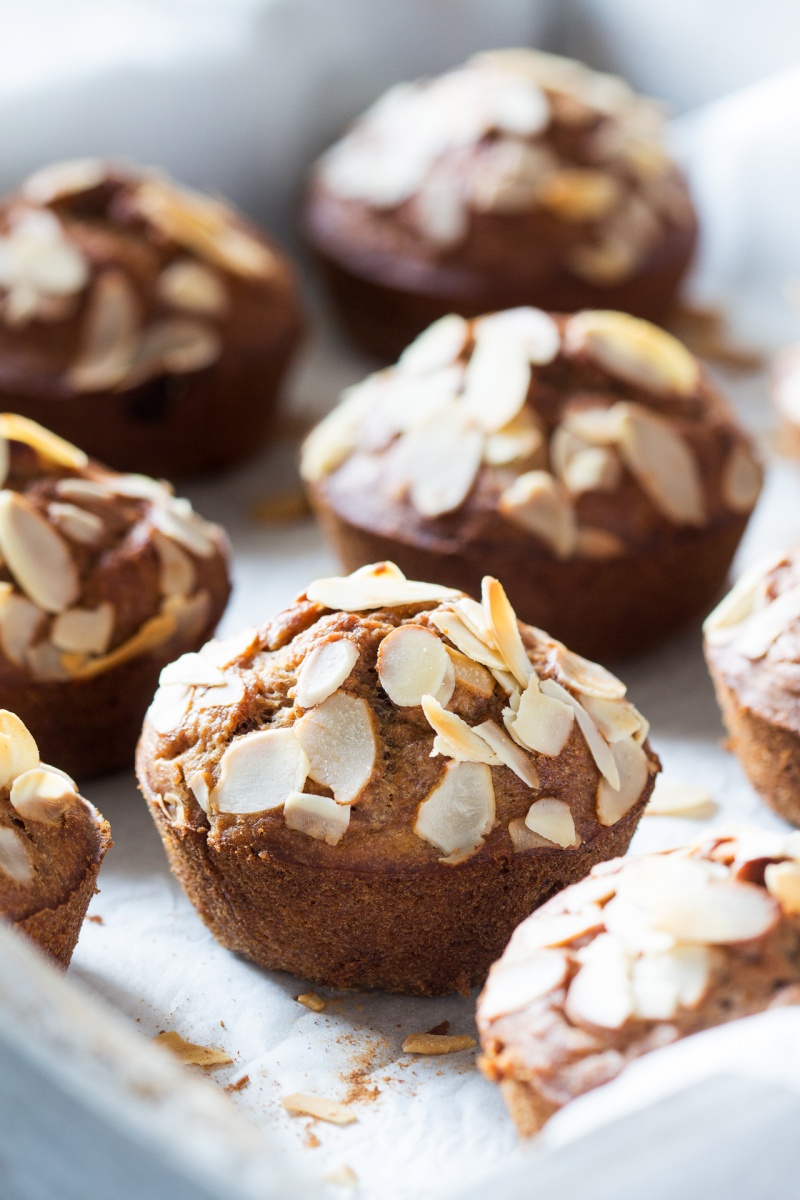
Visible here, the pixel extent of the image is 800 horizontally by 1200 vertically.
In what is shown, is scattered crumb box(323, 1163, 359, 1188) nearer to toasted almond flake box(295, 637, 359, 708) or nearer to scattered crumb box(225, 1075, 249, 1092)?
scattered crumb box(225, 1075, 249, 1092)

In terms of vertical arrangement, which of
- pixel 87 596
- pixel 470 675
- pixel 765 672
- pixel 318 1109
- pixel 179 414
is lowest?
pixel 179 414

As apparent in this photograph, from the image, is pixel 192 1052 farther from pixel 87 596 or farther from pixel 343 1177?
pixel 87 596

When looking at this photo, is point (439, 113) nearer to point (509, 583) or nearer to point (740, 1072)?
point (509, 583)

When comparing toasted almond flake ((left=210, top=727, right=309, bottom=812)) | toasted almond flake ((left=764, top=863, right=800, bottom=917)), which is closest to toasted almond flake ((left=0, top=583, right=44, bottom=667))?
toasted almond flake ((left=210, top=727, right=309, bottom=812))

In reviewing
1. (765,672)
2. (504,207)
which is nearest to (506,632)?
(765,672)

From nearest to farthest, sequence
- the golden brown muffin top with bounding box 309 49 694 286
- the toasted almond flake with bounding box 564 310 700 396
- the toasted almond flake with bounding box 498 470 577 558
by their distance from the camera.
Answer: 1. the toasted almond flake with bounding box 498 470 577 558
2. the toasted almond flake with bounding box 564 310 700 396
3. the golden brown muffin top with bounding box 309 49 694 286

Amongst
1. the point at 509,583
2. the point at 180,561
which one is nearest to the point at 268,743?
the point at 180,561
